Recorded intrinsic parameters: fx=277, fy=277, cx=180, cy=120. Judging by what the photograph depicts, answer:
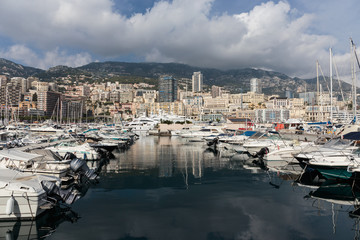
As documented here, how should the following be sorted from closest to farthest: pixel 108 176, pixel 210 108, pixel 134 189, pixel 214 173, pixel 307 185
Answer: pixel 134 189, pixel 307 185, pixel 108 176, pixel 214 173, pixel 210 108

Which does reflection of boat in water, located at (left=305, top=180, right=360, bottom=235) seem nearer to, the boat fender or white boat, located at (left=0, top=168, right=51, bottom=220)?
white boat, located at (left=0, top=168, right=51, bottom=220)

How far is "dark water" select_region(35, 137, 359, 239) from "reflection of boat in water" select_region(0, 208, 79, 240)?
31 centimetres

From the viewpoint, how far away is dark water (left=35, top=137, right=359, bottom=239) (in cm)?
972

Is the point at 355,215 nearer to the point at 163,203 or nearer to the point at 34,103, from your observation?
the point at 163,203

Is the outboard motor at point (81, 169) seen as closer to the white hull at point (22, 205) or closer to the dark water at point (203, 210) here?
the dark water at point (203, 210)

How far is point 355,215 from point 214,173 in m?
10.1

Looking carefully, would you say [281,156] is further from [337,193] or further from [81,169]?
[81,169]

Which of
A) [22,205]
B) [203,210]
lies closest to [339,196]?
[203,210]

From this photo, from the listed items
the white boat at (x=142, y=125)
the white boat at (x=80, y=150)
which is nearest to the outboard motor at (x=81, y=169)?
the white boat at (x=80, y=150)

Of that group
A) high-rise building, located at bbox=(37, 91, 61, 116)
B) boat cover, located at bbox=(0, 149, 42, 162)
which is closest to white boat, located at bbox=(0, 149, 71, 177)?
boat cover, located at bbox=(0, 149, 42, 162)

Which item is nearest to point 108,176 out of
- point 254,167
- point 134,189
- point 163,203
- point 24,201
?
point 134,189

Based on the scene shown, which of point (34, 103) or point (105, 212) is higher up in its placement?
→ point (34, 103)

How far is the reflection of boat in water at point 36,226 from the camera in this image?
9.41 metres

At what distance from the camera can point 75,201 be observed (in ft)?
43.2
